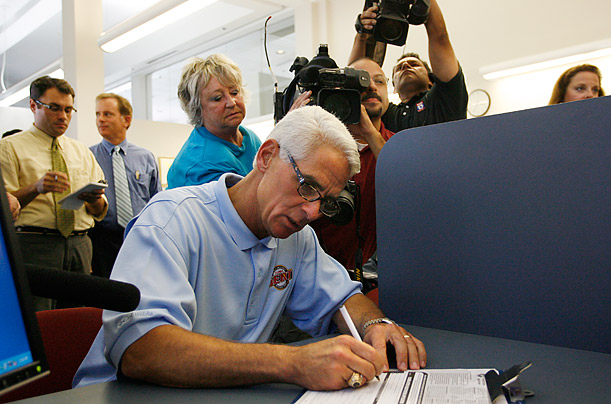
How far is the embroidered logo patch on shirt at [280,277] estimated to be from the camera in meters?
1.10

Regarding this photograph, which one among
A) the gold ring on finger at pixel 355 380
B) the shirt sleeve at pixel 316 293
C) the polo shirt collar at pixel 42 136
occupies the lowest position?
the gold ring on finger at pixel 355 380

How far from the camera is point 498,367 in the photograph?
84 centimetres

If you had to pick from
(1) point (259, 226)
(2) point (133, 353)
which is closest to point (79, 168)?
(1) point (259, 226)

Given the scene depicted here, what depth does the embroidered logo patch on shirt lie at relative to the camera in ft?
3.60

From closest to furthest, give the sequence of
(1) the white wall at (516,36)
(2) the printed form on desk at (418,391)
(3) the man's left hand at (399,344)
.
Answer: (2) the printed form on desk at (418,391) < (3) the man's left hand at (399,344) < (1) the white wall at (516,36)

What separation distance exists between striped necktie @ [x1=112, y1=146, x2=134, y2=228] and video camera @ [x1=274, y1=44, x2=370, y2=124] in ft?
5.44

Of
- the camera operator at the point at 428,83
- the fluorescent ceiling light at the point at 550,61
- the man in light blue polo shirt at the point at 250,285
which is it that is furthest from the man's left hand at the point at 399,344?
the fluorescent ceiling light at the point at 550,61

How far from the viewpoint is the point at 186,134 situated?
497cm

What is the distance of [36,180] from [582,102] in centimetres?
222

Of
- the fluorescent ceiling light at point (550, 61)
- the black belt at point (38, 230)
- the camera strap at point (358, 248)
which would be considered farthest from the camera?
the fluorescent ceiling light at point (550, 61)

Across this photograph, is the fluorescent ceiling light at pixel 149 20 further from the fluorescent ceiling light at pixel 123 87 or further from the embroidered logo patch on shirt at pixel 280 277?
the fluorescent ceiling light at pixel 123 87

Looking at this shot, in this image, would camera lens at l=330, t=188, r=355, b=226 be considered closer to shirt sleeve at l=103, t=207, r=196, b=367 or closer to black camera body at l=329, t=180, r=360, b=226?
black camera body at l=329, t=180, r=360, b=226

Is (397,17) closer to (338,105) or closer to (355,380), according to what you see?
(338,105)

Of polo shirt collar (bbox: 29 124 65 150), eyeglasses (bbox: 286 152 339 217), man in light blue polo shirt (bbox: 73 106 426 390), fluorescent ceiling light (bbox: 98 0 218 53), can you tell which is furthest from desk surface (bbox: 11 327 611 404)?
fluorescent ceiling light (bbox: 98 0 218 53)
